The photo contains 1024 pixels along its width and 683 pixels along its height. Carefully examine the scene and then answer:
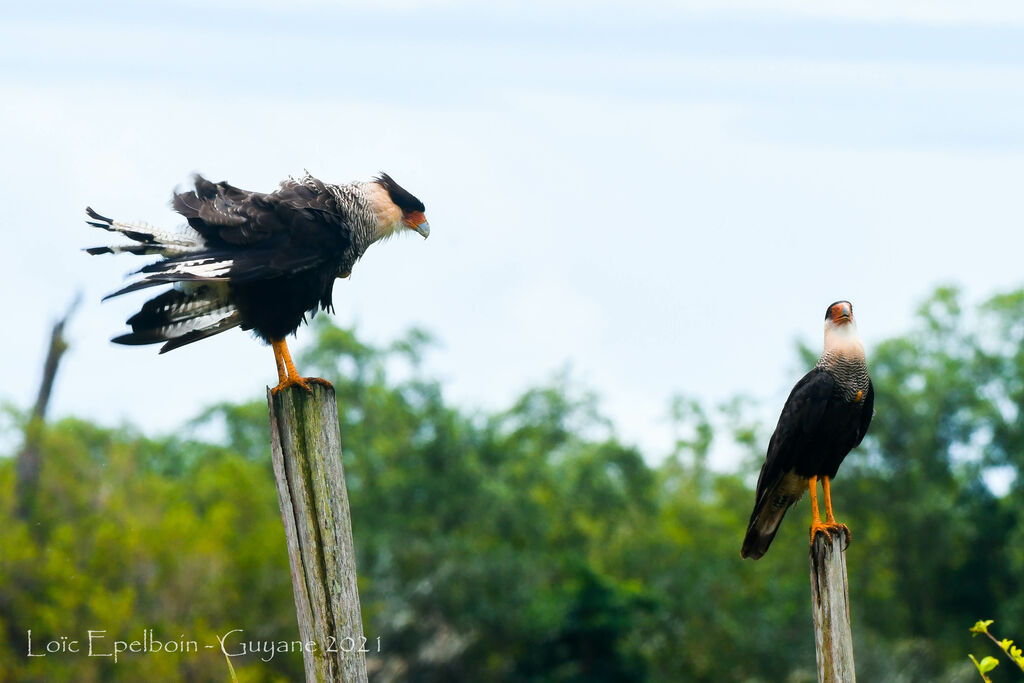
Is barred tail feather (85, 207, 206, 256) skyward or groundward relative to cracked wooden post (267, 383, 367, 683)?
skyward

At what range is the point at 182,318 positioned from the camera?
4.89 m

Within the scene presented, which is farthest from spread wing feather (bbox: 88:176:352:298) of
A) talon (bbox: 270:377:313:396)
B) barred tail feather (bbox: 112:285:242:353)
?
talon (bbox: 270:377:313:396)

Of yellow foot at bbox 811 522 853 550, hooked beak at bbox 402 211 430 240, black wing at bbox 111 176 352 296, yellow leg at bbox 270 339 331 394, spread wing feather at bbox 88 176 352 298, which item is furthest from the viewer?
hooked beak at bbox 402 211 430 240

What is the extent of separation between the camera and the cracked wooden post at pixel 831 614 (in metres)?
4.12

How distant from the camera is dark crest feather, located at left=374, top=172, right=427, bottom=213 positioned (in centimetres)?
593

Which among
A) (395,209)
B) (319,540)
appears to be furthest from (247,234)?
(319,540)

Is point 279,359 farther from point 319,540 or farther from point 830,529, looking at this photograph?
point 830,529

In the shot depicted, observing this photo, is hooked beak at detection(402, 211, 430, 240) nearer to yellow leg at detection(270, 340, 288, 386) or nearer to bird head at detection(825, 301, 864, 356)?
yellow leg at detection(270, 340, 288, 386)

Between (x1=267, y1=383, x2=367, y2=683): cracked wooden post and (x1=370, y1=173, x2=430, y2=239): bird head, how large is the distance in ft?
6.42

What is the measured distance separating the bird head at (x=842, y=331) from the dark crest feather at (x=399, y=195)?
2.11 meters

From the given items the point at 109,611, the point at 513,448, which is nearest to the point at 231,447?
the point at 513,448

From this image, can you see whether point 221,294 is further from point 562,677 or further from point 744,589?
point 744,589

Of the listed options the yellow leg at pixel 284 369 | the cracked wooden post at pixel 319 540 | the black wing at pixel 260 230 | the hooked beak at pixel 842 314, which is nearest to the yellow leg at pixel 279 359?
the yellow leg at pixel 284 369

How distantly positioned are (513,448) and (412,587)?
7151 millimetres
